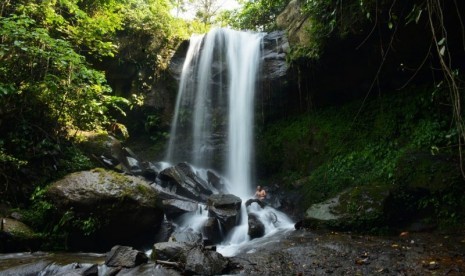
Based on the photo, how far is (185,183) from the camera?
9750 millimetres

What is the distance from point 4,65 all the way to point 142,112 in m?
5.88

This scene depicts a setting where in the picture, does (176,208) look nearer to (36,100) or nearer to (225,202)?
(225,202)

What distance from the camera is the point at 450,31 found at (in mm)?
7562

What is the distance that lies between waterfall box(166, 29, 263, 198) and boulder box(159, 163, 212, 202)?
1613 millimetres

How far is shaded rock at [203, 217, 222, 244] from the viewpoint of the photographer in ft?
24.1

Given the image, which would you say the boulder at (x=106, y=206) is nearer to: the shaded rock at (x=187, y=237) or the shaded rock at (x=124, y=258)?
the shaded rock at (x=187, y=237)

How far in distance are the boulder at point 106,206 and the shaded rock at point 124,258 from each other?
1.43m

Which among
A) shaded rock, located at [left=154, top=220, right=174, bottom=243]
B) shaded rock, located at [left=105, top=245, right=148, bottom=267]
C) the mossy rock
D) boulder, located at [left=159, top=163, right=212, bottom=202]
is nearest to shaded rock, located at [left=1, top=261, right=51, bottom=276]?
shaded rock, located at [left=105, top=245, right=148, bottom=267]

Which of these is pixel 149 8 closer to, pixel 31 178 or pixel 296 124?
pixel 296 124

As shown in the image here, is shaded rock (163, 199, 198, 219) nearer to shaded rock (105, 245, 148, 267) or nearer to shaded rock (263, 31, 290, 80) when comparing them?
shaded rock (105, 245, 148, 267)

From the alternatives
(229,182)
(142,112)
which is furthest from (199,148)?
(142,112)

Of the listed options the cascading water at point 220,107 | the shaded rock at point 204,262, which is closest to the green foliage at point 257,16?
the cascading water at point 220,107

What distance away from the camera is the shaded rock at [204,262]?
4.66 metres

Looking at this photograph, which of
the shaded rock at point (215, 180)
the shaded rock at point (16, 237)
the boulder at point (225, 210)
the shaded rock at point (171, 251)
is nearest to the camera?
the shaded rock at point (171, 251)
